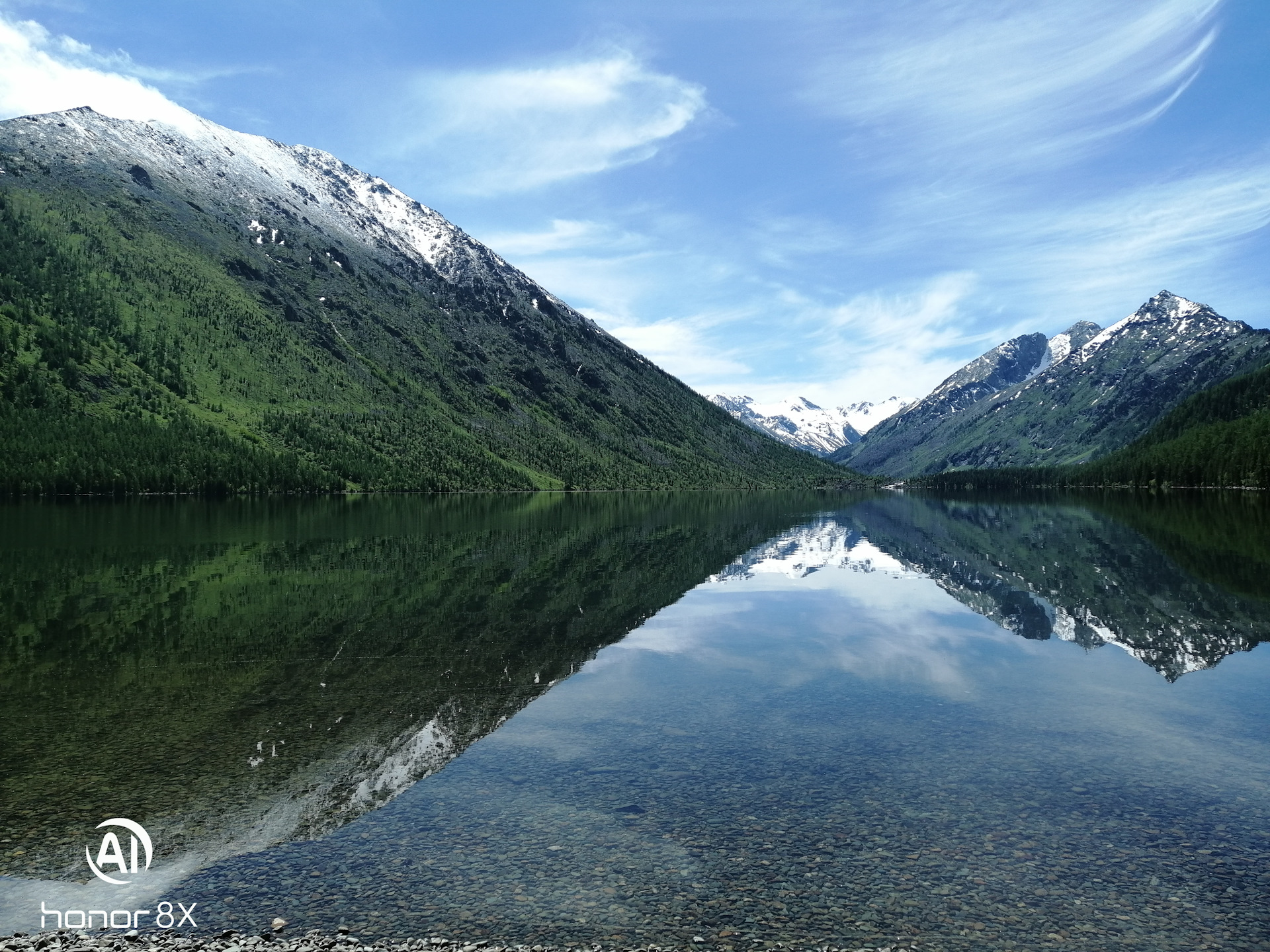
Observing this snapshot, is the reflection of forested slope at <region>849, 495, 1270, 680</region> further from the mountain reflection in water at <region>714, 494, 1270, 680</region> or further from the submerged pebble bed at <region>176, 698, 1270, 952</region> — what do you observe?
the submerged pebble bed at <region>176, 698, 1270, 952</region>

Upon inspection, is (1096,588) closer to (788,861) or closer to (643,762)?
(643,762)

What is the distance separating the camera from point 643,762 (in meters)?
19.6

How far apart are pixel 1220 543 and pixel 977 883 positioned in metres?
77.1

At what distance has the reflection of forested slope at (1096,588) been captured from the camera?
34.1 m

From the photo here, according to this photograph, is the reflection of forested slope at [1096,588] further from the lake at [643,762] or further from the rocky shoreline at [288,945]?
the rocky shoreline at [288,945]

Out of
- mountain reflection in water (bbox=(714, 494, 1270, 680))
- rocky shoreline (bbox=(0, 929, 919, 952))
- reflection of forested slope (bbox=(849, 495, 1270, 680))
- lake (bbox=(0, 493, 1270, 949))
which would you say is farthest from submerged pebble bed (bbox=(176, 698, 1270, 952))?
mountain reflection in water (bbox=(714, 494, 1270, 680))

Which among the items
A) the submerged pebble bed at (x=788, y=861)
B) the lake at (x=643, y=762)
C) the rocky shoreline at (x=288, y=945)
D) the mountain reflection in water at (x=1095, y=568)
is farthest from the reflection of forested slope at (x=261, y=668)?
the mountain reflection in water at (x=1095, y=568)

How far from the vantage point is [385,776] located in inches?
734

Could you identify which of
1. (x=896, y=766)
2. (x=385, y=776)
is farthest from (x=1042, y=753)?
(x=385, y=776)

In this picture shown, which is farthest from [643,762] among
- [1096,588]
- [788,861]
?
[1096,588]

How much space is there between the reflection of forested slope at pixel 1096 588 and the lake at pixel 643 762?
0.44m

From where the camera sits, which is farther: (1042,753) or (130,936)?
(1042,753)

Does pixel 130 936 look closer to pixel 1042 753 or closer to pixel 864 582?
pixel 1042 753

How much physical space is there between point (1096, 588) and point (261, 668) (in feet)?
159
